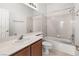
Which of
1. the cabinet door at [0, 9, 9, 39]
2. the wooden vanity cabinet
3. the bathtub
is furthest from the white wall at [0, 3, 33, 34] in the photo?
the bathtub

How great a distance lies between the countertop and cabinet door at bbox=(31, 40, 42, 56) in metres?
0.06

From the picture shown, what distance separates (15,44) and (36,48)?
1.14 feet

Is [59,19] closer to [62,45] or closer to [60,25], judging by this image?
[60,25]

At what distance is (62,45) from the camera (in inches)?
66.2

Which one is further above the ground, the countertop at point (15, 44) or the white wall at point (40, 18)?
the white wall at point (40, 18)

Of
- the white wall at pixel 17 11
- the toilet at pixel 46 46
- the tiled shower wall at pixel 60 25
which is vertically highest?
the white wall at pixel 17 11

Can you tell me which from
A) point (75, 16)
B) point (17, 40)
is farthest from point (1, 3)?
point (75, 16)

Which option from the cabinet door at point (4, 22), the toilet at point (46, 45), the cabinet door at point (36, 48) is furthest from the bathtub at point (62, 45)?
the cabinet door at point (4, 22)

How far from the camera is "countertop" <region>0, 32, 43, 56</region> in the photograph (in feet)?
4.88

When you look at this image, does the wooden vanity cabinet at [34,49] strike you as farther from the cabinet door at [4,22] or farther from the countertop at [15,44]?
the cabinet door at [4,22]

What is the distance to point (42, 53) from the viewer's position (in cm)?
171

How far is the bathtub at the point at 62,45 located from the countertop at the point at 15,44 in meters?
0.21

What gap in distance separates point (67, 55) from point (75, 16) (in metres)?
0.63

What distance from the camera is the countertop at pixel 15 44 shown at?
1487 mm
